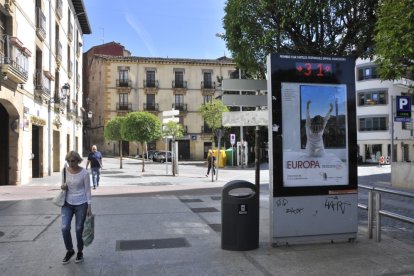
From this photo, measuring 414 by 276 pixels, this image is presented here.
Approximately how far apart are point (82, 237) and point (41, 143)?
18551mm

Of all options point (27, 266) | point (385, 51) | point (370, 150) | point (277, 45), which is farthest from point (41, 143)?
point (370, 150)

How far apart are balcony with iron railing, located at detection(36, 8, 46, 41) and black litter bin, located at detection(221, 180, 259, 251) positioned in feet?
58.9

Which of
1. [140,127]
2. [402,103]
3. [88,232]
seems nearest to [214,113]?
[140,127]

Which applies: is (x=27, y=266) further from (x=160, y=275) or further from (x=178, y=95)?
(x=178, y=95)

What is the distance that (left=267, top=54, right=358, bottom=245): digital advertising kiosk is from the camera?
679 cm

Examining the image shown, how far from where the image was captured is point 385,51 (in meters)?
6.65

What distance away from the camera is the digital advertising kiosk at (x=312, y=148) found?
679 centimetres

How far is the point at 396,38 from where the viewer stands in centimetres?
639

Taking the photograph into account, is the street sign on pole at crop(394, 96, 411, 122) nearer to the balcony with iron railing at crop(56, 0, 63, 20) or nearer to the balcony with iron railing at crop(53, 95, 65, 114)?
the balcony with iron railing at crop(53, 95, 65, 114)

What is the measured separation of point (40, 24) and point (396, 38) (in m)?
19.2

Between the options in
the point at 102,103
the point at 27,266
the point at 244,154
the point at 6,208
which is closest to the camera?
the point at 27,266

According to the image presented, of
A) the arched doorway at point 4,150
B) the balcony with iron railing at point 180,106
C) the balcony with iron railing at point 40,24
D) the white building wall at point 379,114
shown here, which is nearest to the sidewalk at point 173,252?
the arched doorway at point 4,150

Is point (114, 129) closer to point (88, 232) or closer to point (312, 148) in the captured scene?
point (312, 148)

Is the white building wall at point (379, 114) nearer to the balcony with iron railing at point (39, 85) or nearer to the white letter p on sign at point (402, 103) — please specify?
the white letter p on sign at point (402, 103)
